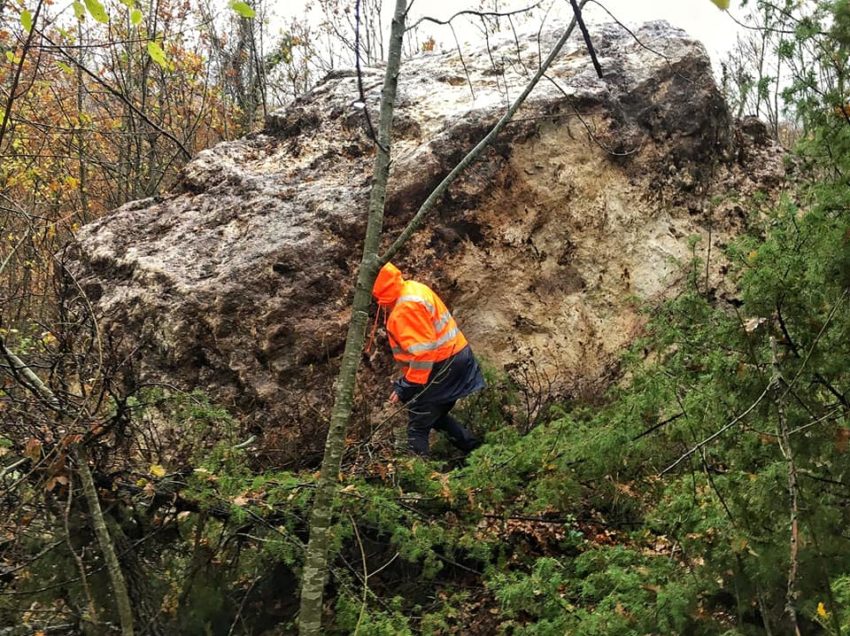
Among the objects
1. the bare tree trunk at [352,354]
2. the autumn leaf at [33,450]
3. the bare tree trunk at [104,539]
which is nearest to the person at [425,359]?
the bare tree trunk at [352,354]

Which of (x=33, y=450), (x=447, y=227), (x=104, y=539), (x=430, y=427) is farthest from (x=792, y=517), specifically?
(x=447, y=227)

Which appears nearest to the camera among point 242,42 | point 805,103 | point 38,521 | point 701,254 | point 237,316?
point 805,103

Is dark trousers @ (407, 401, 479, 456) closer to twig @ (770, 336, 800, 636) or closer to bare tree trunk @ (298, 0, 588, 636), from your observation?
bare tree trunk @ (298, 0, 588, 636)

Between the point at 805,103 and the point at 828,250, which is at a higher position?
the point at 805,103

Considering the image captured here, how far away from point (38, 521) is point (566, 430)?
2.94 metres

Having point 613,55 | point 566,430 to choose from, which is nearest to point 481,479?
point 566,430

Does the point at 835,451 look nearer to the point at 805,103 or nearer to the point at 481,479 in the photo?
the point at 805,103

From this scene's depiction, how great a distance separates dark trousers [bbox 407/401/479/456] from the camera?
5.18 m

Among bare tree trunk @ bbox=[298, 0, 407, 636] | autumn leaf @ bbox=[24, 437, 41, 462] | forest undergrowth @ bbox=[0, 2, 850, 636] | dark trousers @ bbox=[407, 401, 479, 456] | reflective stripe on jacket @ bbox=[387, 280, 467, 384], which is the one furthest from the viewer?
dark trousers @ bbox=[407, 401, 479, 456]

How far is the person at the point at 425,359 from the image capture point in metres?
5.07

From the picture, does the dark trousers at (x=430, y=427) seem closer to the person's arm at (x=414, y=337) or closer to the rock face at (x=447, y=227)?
the person's arm at (x=414, y=337)

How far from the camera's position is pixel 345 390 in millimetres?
2895

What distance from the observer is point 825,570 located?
7.11 feet

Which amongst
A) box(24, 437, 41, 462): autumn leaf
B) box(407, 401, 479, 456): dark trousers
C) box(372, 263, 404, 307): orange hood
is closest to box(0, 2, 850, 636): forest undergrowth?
box(24, 437, 41, 462): autumn leaf
